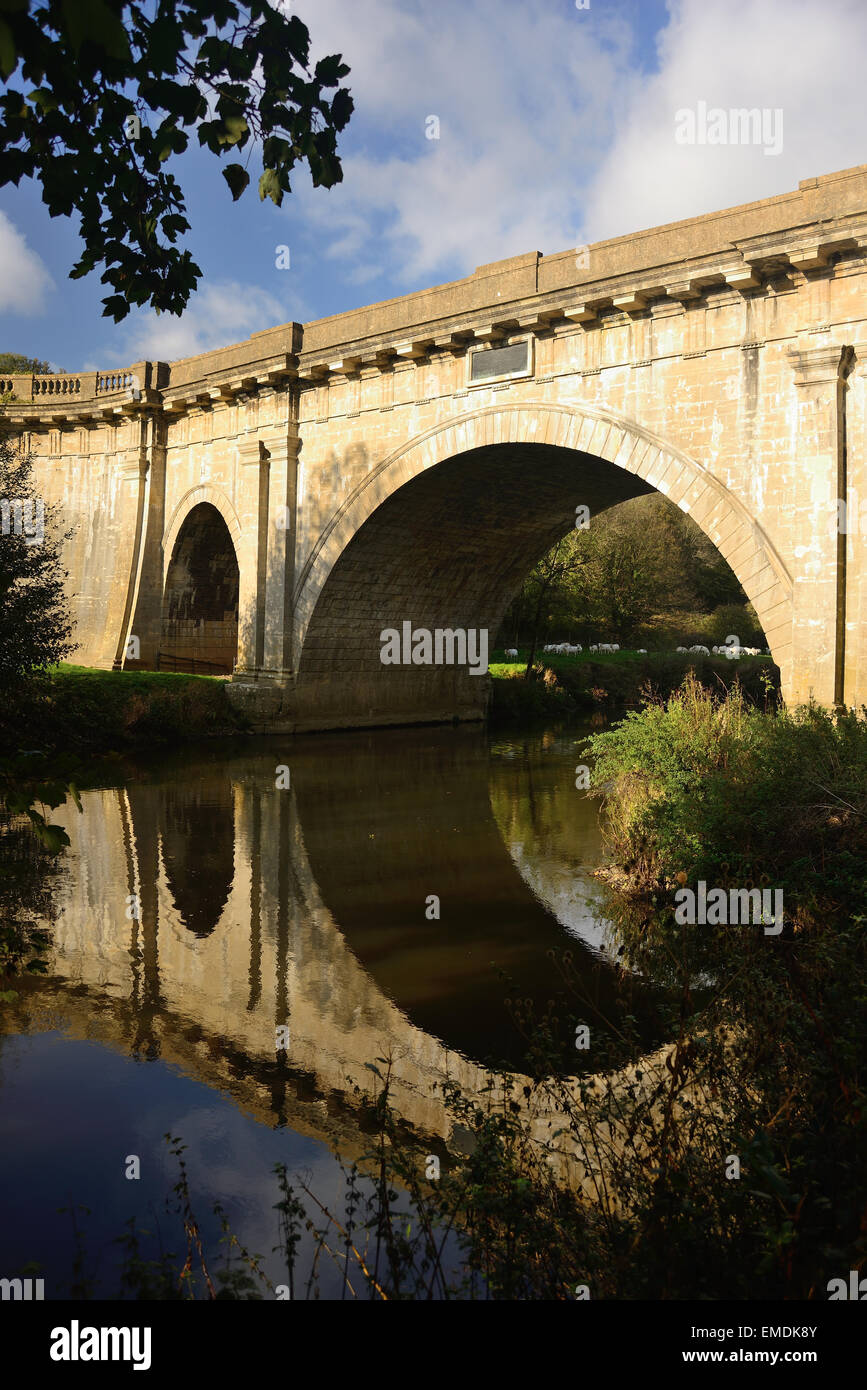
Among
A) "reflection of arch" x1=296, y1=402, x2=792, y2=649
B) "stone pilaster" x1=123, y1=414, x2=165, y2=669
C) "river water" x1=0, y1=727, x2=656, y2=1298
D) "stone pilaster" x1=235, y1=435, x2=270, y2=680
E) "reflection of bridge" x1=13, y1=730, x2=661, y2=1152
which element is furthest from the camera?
"stone pilaster" x1=123, y1=414, x2=165, y2=669

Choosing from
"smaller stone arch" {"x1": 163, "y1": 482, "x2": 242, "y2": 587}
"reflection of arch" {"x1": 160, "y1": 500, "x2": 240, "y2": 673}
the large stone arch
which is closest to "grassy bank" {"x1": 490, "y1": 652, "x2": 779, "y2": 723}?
the large stone arch

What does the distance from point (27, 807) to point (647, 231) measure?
11.9 meters

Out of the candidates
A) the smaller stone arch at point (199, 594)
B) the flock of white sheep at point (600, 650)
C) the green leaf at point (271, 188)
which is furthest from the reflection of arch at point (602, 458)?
the flock of white sheep at point (600, 650)

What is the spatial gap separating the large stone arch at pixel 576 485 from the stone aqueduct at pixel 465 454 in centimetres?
4

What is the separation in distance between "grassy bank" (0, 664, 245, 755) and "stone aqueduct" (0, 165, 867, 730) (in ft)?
3.07

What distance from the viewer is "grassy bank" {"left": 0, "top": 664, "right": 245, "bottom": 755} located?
13.6 m

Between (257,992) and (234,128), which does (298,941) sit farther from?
(234,128)

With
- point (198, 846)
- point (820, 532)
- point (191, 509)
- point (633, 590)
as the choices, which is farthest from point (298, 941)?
point (633, 590)

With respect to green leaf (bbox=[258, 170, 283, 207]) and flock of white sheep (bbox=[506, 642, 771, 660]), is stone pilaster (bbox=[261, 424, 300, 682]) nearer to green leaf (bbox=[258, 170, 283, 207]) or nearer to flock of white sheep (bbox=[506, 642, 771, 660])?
flock of white sheep (bbox=[506, 642, 771, 660])

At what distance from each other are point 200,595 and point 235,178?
19782mm

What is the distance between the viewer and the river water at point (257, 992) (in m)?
3.52

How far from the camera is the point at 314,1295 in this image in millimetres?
2766

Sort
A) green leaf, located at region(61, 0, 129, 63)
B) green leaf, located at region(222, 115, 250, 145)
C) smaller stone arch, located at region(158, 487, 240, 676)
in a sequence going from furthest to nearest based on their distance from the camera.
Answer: smaller stone arch, located at region(158, 487, 240, 676)
green leaf, located at region(222, 115, 250, 145)
green leaf, located at region(61, 0, 129, 63)
